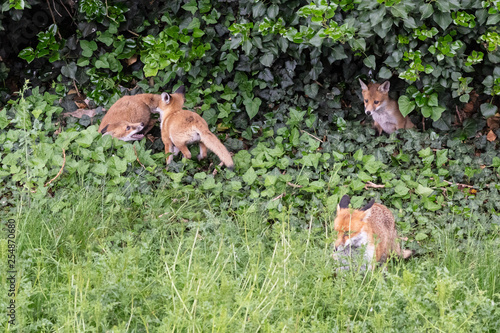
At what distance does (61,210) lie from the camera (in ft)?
14.4

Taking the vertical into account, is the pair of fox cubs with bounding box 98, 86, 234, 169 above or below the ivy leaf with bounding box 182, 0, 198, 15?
below

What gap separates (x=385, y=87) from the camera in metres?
5.18

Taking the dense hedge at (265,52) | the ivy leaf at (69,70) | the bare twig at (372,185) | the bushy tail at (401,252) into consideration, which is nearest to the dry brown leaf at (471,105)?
the dense hedge at (265,52)

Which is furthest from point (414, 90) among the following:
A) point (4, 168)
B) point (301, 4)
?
point (4, 168)

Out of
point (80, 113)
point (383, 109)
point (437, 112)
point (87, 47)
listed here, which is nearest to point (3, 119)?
point (80, 113)

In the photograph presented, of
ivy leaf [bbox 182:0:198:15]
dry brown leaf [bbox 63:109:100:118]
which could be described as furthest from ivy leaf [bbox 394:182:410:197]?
dry brown leaf [bbox 63:109:100:118]

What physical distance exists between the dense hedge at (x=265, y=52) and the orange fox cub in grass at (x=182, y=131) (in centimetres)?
34

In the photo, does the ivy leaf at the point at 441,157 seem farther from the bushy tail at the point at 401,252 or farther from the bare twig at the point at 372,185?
the bushy tail at the point at 401,252

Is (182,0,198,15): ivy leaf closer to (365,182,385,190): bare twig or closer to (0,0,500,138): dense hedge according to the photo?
(0,0,500,138): dense hedge

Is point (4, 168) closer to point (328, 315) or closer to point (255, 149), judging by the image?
point (255, 149)

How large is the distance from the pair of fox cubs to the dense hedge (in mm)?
315

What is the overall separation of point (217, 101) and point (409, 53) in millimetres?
1960

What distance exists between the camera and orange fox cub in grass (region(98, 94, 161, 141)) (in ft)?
17.2

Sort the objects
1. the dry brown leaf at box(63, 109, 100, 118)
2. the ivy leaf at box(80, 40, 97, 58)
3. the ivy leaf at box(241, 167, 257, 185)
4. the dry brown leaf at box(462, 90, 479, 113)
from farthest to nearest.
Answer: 1. the ivy leaf at box(80, 40, 97, 58)
2. the dry brown leaf at box(63, 109, 100, 118)
3. the dry brown leaf at box(462, 90, 479, 113)
4. the ivy leaf at box(241, 167, 257, 185)
